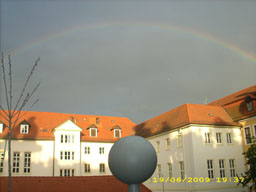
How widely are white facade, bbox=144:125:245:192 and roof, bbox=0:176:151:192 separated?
18138 millimetres

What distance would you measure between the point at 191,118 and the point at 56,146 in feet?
67.1

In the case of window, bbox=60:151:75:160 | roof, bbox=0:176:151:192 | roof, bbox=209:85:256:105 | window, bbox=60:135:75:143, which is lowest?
roof, bbox=0:176:151:192

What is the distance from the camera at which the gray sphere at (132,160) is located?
9.10 metres

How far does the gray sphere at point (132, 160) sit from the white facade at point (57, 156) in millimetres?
35875

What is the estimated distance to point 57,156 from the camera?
43.8m

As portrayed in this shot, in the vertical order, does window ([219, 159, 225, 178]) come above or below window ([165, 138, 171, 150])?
below

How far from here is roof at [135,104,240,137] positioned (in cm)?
3797

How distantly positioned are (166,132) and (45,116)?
21.2m

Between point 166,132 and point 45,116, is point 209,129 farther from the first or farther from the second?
point 45,116

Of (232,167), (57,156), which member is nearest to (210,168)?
(232,167)

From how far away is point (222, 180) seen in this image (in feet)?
118

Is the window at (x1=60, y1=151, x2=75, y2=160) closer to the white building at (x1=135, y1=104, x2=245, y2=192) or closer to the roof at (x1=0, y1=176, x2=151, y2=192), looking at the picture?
the white building at (x1=135, y1=104, x2=245, y2=192)

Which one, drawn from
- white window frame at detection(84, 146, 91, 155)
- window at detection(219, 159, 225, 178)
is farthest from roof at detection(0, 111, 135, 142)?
window at detection(219, 159, 225, 178)

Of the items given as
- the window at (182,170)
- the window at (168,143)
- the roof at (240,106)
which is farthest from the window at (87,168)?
the roof at (240,106)
